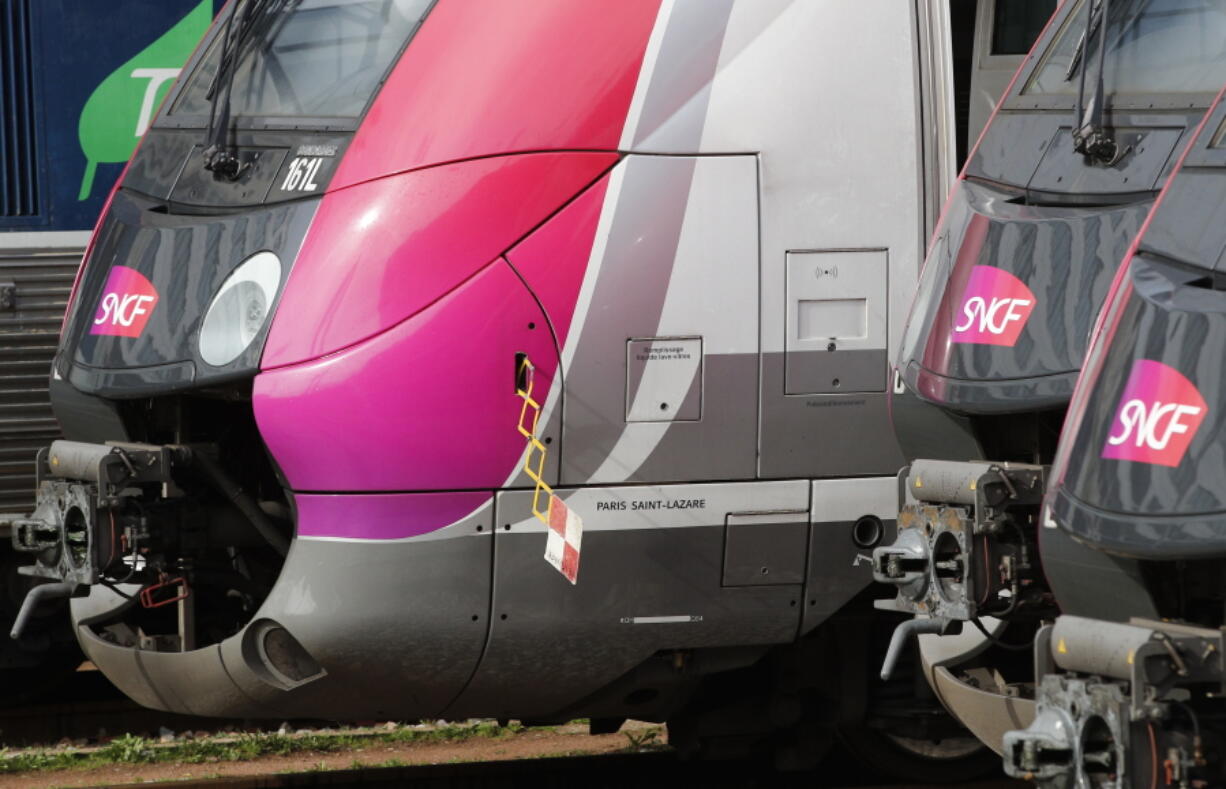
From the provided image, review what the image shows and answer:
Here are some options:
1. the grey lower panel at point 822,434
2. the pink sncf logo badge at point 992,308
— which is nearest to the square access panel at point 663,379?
the grey lower panel at point 822,434

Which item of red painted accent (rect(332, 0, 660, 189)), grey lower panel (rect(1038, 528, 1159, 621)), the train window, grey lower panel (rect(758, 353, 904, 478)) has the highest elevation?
the train window

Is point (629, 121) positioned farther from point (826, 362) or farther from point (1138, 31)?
point (1138, 31)

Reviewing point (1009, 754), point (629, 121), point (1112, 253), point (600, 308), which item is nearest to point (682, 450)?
point (600, 308)

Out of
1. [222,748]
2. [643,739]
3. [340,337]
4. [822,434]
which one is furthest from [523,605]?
→ [222,748]

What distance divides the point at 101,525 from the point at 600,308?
1.76m

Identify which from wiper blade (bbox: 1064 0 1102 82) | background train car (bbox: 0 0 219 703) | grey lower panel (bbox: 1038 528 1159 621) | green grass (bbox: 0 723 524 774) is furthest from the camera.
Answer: background train car (bbox: 0 0 219 703)

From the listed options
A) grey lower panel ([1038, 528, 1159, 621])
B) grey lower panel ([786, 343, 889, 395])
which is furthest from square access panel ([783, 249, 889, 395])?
grey lower panel ([1038, 528, 1159, 621])

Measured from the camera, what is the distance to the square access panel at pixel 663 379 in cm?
674

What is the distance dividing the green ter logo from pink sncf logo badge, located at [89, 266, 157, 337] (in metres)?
2.16

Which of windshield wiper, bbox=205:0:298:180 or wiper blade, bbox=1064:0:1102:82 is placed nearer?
wiper blade, bbox=1064:0:1102:82

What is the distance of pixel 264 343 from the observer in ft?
21.5

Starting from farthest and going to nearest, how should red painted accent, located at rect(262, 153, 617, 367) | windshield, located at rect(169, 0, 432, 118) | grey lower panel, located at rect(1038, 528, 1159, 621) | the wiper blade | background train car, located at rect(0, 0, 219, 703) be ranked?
background train car, located at rect(0, 0, 219, 703) < windshield, located at rect(169, 0, 432, 118) < red painted accent, located at rect(262, 153, 617, 367) < the wiper blade < grey lower panel, located at rect(1038, 528, 1159, 621)

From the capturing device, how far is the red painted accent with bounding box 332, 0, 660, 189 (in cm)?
666

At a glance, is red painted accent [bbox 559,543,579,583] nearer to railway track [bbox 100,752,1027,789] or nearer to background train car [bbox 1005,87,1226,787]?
railway track [bbox 100,752,1027,789]
